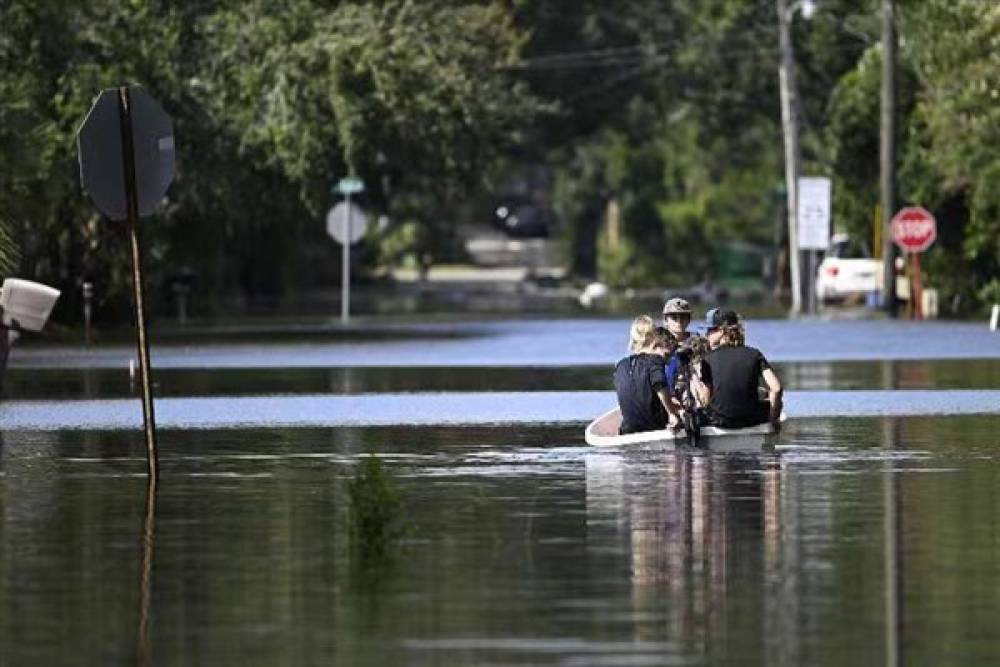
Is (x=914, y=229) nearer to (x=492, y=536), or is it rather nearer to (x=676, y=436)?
(x=676, y=436)

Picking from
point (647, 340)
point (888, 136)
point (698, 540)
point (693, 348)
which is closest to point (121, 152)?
point (647, 340)

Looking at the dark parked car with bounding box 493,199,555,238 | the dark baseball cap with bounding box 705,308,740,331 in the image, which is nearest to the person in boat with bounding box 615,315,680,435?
the dark baseball cap with bounding box 705,308,740,331

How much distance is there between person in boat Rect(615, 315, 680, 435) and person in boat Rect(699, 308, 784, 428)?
0.35 meters

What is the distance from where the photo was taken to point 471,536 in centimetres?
1770

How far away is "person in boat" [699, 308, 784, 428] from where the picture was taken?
2469 centimetres

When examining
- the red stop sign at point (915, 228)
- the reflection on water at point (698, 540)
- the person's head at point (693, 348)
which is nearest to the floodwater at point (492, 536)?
the reflection on water at point (698, 540)

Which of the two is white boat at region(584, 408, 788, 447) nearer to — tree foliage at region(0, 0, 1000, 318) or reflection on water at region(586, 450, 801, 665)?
reflection on water at region(586, 450, 801, 665)

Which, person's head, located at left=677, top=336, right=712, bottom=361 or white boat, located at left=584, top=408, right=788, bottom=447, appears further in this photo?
person's head, located at left=677, top=336, right=712, bottom=361

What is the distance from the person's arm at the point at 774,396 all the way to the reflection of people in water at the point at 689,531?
1.06 feet

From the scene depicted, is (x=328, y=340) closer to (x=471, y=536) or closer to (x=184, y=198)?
(x=184, y=198)

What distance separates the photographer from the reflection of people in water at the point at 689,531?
13.9m

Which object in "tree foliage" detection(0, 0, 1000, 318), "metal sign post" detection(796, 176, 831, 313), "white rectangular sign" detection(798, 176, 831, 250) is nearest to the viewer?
"tree foliage" detection(0, 0, 1000, 318)

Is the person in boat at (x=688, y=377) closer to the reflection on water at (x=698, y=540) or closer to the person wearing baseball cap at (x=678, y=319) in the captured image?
the person wearing baseball cap at (x=678, y=319)

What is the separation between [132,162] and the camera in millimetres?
22875
